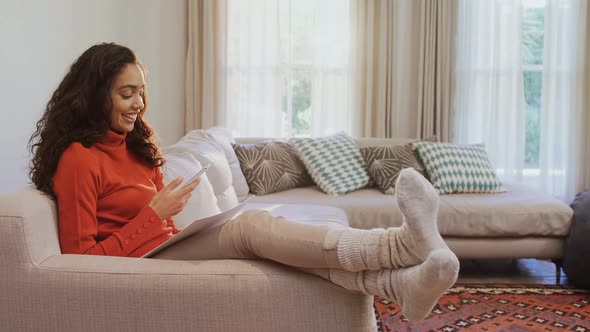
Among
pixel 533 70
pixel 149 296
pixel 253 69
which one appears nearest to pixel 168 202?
pixel 149 296

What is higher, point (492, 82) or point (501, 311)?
point (492, 82)

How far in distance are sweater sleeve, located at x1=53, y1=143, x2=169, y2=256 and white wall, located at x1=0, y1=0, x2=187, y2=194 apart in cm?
163

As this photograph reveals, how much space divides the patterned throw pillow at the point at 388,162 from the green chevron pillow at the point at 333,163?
0.17ft

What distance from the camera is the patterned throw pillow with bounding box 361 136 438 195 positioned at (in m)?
3.57

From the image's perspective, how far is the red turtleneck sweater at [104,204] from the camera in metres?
1.60

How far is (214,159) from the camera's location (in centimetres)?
288

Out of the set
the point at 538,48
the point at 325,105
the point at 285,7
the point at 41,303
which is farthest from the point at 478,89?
the point at 41,303

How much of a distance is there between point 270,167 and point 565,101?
8.72 feet

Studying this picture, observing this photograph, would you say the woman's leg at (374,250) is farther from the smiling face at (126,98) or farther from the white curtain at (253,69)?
the white curtain at (253,69)

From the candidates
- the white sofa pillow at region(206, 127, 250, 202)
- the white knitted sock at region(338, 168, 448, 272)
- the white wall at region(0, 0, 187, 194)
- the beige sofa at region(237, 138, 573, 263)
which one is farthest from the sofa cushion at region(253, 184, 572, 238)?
the white knitted sock at region(338, 168, 448, 272)

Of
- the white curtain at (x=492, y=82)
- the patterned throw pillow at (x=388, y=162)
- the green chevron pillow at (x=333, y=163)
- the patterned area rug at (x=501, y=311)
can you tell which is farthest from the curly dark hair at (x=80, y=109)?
the white curtain at (x=492, y=82)

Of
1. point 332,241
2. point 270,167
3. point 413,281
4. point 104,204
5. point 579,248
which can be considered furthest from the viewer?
point 270,167

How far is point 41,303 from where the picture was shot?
58.7 inches

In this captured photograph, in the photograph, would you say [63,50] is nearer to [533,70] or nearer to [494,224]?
[494,224]
